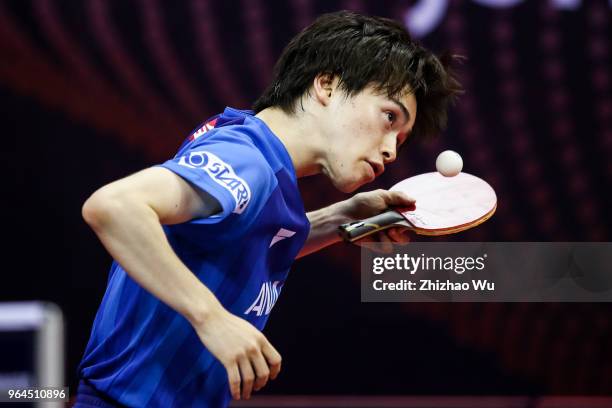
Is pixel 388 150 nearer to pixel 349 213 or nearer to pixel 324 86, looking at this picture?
pixel 324 86

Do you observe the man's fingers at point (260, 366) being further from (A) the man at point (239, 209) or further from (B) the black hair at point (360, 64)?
(B) the black hair at point (360, 64)

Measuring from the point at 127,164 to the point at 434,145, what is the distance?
3.59 ft

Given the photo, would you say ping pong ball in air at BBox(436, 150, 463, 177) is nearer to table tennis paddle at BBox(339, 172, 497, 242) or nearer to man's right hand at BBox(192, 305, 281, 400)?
table tennis paddle at BBox(339, 172, 497, 242)

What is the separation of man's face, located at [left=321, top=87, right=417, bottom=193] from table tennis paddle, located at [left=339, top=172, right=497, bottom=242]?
6.5 inches

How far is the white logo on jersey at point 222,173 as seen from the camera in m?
1.21

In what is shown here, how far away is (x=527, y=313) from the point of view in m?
3.05

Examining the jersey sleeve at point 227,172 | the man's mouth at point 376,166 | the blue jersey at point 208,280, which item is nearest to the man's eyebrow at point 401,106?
the man's mouth at point 376,166

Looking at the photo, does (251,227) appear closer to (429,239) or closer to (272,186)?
(272,186)

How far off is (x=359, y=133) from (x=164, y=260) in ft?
1.84

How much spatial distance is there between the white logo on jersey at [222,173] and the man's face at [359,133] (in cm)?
35

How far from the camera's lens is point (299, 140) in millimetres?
1554

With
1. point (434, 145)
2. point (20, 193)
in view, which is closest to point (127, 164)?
point (20, 193)

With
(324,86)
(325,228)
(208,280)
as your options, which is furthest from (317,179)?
(208,280)

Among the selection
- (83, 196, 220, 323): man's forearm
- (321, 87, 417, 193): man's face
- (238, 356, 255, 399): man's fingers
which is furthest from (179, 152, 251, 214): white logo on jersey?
(321, 87, 417, 193): man's face
